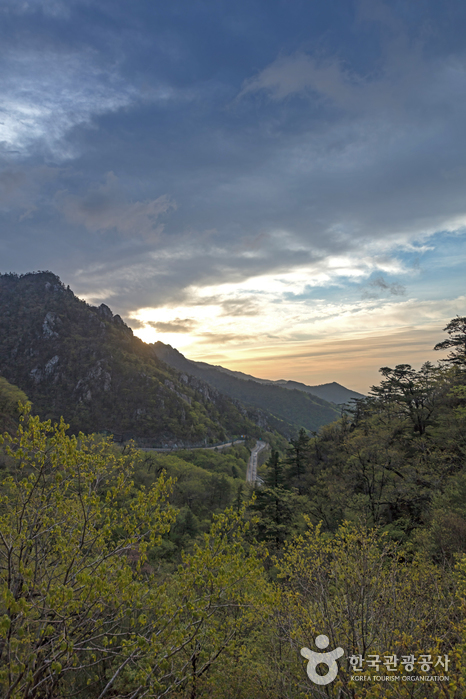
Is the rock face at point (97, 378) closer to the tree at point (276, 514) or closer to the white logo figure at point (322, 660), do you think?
the tree at point (276, 514)

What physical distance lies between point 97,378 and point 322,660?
134226 mm

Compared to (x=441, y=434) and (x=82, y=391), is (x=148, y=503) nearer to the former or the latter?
(x=441, y=434)

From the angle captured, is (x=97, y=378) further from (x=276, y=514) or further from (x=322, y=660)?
(x=322, y=660)

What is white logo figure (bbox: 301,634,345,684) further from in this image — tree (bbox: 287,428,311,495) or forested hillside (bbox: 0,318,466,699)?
tree (bbox: 287,428,311,495)

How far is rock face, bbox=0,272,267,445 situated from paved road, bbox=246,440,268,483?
13941 mm

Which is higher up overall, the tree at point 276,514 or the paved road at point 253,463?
the tree at point 276,514

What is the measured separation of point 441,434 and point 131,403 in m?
112

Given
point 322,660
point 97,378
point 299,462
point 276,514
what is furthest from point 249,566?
point 97,378

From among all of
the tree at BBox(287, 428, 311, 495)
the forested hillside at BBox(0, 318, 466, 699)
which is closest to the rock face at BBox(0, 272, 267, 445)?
the forested hillside at BBox(0, 318, 466, 699)

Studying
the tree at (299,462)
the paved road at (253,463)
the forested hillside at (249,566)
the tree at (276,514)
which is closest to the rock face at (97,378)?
the paved road at (253,463)

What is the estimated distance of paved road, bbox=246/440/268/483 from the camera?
93312 mm

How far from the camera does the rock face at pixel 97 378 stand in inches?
4660

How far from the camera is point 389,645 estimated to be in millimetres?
7957

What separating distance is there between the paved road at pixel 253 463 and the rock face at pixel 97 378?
13.9 m
